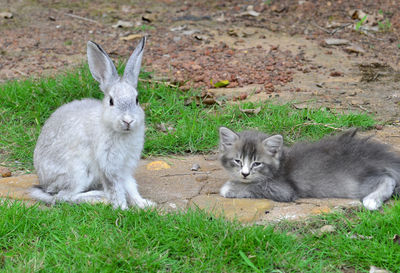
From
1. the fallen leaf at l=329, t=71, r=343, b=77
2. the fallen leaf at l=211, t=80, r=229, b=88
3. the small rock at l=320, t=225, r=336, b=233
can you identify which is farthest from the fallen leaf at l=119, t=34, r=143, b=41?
the small rock at l=320, t=225, r=336, b=233

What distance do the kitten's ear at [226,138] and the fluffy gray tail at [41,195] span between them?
1618 mm

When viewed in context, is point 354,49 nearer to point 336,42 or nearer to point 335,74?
point 336,42

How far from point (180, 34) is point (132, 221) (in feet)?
18.2

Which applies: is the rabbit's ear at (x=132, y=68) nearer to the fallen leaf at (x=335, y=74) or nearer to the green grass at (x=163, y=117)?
the green grass at (x=163, y=117)

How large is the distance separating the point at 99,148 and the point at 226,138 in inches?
47.7

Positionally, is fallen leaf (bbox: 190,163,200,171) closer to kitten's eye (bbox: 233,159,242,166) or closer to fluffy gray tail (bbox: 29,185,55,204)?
kitten's eye (bbox: 233,159,242,166)

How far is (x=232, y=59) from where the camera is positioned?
26.3ft

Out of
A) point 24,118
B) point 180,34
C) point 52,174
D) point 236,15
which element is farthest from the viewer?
point 236,15

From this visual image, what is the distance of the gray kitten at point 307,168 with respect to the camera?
15.2 ft

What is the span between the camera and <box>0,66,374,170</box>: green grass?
5.91 meters

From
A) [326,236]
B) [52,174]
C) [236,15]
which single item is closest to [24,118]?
[52,174]

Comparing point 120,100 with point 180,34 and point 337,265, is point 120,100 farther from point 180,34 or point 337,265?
point 180,34

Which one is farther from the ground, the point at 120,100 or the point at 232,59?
the point at 120,100

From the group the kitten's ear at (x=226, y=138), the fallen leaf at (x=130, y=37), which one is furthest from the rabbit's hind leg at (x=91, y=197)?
the fallen leaf at (x=130, y=37)
